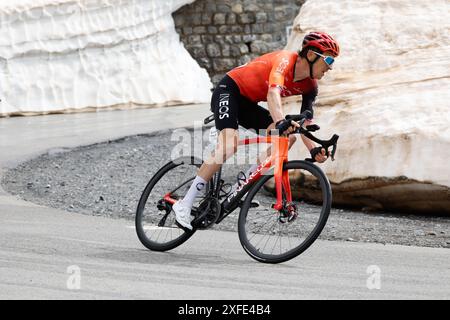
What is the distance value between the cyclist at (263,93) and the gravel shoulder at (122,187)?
5.06 feet

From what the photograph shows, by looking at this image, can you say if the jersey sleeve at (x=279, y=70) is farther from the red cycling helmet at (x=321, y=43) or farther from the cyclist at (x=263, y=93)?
the red cycling helmet at (x=321, y=43)

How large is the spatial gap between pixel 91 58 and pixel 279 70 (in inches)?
520

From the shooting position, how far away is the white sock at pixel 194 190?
7805 millimetres

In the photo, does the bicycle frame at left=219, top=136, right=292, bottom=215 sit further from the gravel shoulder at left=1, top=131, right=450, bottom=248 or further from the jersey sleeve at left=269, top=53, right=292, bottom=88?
the gravel shoulder at left=1, top=131, right=450, bottom=248

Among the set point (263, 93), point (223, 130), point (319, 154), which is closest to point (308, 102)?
point (263, 93)

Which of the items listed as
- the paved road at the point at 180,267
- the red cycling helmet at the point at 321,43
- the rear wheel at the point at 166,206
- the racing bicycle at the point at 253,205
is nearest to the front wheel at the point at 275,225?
the racing bicycle at the point at 253,205

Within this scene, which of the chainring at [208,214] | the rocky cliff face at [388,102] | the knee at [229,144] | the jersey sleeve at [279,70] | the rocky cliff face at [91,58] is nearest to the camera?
the jersey sleeve at [279,70]

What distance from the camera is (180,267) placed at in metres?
7.27

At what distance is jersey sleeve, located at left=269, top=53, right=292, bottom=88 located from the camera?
24.1ft

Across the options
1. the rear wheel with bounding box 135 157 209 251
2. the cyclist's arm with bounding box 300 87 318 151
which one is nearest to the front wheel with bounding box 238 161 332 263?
the cyclist's arm with bounding box 300 87 318 151

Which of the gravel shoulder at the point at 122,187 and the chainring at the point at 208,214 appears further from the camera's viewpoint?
the gravel shoulder at the point at 122,187

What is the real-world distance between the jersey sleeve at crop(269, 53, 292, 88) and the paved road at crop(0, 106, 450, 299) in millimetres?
1228

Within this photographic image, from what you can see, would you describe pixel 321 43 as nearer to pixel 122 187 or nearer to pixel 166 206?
pixel 166 206
